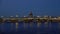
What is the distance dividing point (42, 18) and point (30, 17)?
665mm

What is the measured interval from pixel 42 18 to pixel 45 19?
1.35 ft

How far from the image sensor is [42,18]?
Result: 9.05 m

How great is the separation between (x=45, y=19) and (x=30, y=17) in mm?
771

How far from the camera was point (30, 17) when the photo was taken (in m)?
9.37

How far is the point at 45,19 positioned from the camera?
9.42 metres
